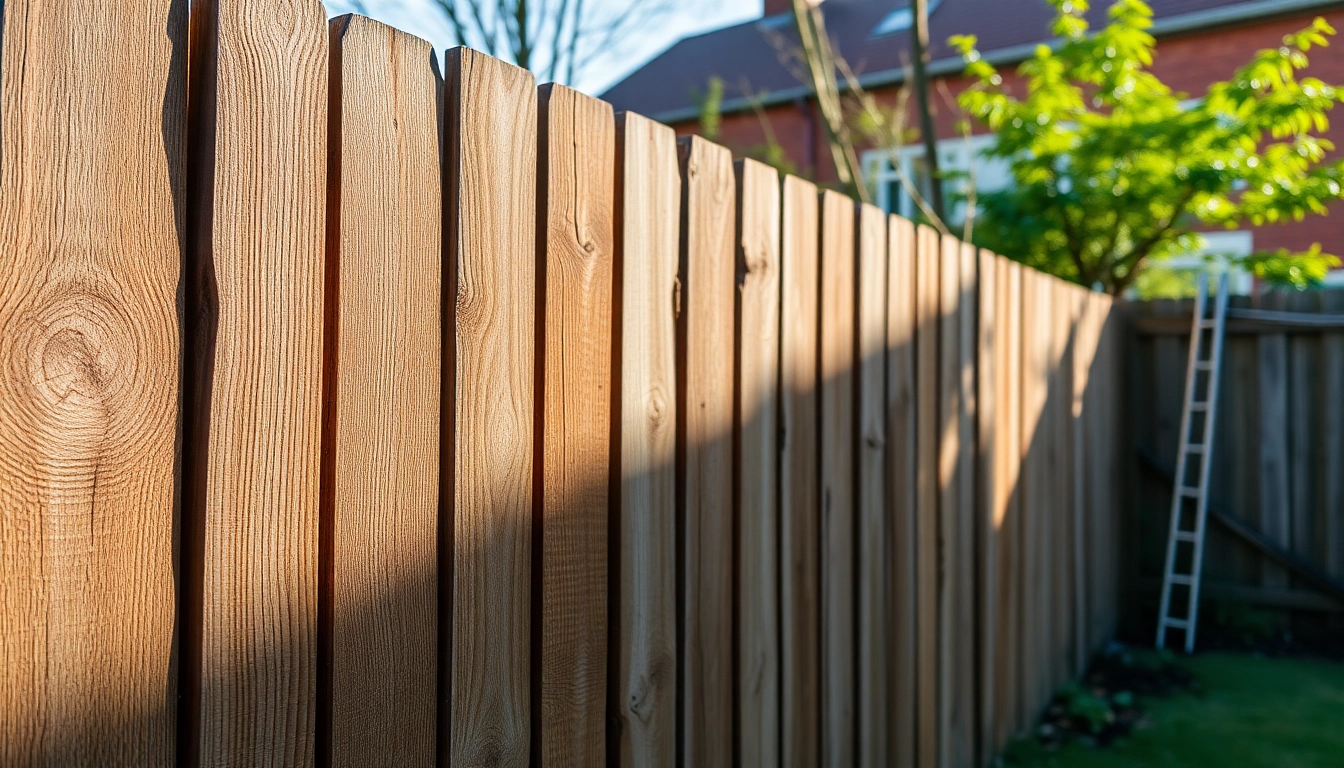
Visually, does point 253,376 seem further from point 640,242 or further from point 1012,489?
point 1012,489

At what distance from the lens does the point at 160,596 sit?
1.07m

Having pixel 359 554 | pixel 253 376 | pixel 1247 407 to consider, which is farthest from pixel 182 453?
pixel 1247 407

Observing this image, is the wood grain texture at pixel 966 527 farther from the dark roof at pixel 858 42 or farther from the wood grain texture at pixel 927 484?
the dark roof at pixel 858 42

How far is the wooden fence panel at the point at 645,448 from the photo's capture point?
1.72 meters

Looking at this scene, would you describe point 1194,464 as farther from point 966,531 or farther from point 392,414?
point 392,414

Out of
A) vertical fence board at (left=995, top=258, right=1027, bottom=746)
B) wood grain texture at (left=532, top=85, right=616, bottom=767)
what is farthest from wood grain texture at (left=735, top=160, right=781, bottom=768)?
vertical fence board at (left=995, top=258, right=1027, bottom=746)

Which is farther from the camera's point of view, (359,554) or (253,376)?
(359,554)

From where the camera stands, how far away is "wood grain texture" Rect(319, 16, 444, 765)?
4.09 ft

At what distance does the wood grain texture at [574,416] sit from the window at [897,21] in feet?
48.2

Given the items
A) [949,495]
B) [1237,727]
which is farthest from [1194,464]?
[949,495]

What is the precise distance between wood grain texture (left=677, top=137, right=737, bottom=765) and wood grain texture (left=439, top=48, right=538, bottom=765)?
0.45m

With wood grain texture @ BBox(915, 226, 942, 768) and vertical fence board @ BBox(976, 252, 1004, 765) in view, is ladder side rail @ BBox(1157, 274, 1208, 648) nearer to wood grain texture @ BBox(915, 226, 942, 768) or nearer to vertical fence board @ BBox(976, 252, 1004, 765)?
vertical fence board @ BBox(976, 252, 1004, 765)

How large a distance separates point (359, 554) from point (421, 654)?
20cm

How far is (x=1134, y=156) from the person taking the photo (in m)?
7.48
